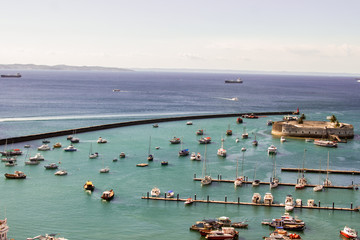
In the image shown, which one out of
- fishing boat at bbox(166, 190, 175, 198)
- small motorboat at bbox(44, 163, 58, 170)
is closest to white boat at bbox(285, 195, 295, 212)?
fishing boat at bbox(166, 190, 175, 198)

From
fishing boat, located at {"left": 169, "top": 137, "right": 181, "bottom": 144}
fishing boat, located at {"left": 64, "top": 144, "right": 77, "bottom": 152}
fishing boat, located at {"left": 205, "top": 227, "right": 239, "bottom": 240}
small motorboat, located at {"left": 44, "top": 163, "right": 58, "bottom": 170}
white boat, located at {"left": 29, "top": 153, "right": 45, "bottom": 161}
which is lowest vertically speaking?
fishing boat, located at {"left": 205, "top": 227, "right": 239, "bottom": 240}

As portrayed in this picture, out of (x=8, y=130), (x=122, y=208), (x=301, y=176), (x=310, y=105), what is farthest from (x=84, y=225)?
(x=310, y=105)

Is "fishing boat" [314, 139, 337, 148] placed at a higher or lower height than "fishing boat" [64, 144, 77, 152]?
higher

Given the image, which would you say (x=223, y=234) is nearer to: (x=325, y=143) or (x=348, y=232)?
(x=348, y=232)

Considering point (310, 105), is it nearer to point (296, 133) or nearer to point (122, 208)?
point (296, 133)

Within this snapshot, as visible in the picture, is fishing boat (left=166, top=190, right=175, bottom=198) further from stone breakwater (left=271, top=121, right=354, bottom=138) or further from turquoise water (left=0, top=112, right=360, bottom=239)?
stone breakwater (left=271, top=121, right=354, bottom=138)

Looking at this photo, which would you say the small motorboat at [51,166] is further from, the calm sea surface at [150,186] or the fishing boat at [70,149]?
the fishing boat at [70,149]

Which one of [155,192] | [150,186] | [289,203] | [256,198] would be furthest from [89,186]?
[289,203]
